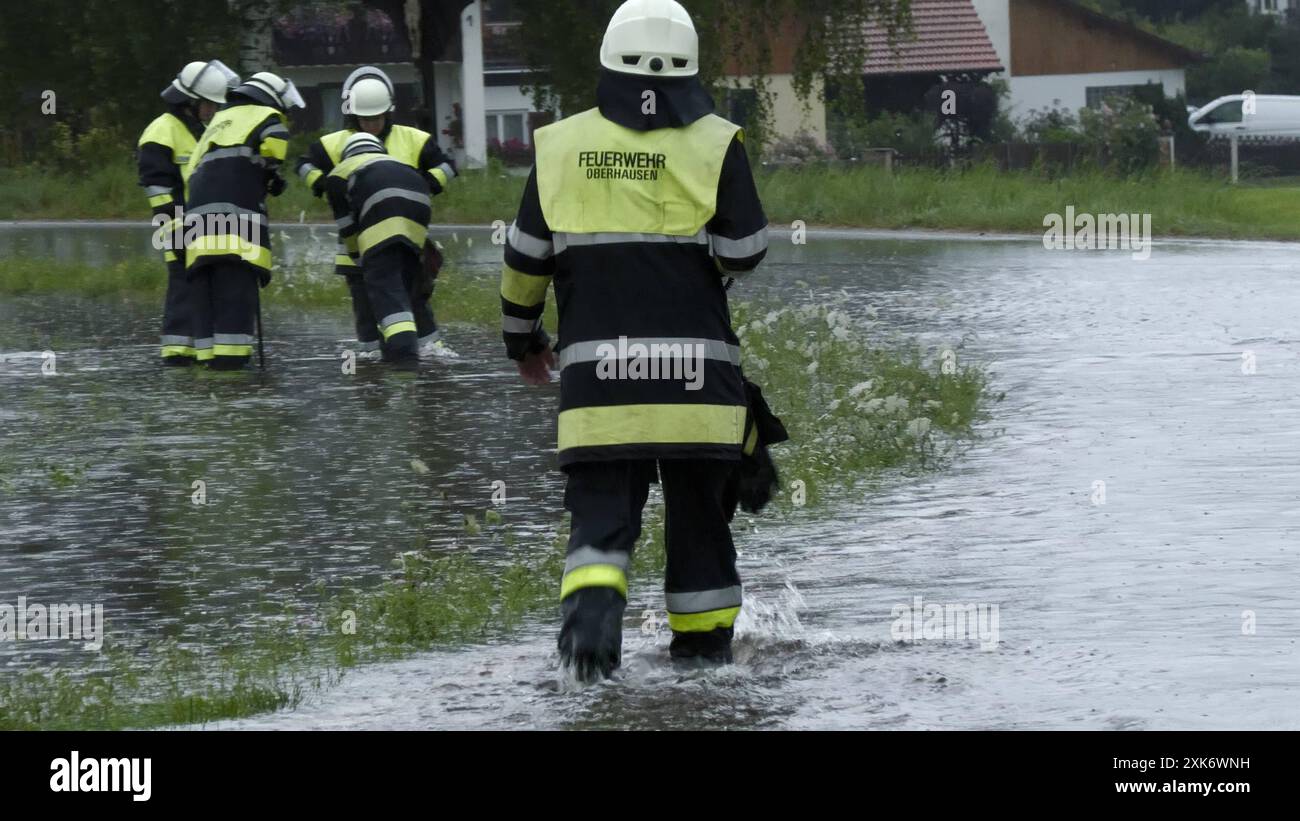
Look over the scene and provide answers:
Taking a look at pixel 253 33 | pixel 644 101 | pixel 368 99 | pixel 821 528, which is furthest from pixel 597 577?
pixel 253 33

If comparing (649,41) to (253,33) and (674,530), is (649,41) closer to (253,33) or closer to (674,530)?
(674,530)

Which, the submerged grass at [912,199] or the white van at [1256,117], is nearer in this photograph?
the submerged grass at [912,199]

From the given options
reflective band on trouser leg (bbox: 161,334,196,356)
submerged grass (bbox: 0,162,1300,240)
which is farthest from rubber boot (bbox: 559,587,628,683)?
submerged grass (bbox: 0,162,1300,240)

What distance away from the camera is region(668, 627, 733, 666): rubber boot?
6.57 metres

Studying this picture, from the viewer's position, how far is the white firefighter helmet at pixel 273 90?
1397cm

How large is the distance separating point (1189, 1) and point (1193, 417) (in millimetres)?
76841

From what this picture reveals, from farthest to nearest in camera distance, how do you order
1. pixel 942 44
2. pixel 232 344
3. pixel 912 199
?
pixel 942 44
pixel 912 199
pixel 232 344

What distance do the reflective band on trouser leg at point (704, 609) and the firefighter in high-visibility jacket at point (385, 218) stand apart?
7.90 metres

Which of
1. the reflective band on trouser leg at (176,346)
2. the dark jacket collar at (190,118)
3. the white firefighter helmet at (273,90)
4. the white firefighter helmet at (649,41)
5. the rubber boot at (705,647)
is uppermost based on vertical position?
the white firefighter helmet at (273,90)

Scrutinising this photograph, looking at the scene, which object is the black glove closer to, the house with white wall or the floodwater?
the floodwater

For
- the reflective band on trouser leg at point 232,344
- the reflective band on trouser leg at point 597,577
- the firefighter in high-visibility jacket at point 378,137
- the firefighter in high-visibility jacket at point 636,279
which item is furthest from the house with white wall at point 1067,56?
the reflective band on trouser leg at point 597,577

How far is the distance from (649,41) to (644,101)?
166mm

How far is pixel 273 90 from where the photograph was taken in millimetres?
14266

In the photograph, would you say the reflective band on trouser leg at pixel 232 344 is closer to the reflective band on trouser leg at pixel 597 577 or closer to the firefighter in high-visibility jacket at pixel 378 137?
the firefighter in high-visibility jacket at pixel 378 137
